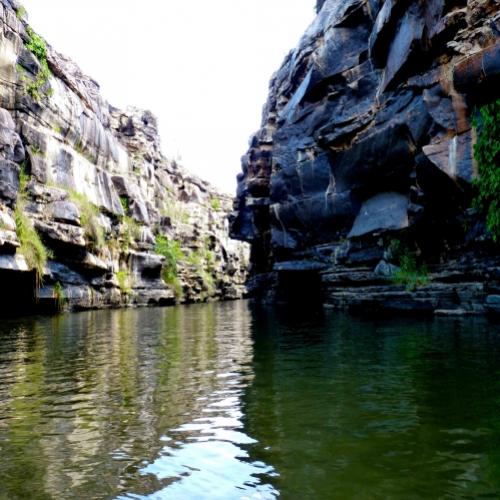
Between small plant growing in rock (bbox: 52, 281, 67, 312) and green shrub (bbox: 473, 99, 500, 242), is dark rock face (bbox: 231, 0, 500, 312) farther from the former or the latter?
small plant growing in rock (bbox: 52, 281, 67, 312)

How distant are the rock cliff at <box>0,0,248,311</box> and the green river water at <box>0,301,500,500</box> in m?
21.4

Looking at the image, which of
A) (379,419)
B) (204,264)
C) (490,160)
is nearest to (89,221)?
(490,160)

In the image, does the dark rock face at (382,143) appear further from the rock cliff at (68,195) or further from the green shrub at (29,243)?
the green shrub at (29,243)

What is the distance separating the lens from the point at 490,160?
17.7m

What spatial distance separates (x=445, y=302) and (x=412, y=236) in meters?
4.33

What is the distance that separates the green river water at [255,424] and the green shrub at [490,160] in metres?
7.47

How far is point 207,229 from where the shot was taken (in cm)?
7962

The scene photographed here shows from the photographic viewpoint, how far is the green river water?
4238 millimetres

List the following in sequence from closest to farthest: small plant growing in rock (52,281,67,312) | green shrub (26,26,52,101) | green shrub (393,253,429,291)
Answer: green shrub (393,253,429,291) < small plant growing in rock (52,281,67,312) < green shrub (26,26,52,101)

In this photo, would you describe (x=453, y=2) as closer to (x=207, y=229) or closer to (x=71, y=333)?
(x=71, y=333)

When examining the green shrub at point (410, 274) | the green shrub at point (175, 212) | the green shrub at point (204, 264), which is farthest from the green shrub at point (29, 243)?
the green shrub at point (175, 212)

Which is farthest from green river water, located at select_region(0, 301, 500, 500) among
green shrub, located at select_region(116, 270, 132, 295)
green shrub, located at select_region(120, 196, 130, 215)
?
green shrub, located at select_region(120, 196, 130, 215)

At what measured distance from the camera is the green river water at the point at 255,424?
424 centimetres

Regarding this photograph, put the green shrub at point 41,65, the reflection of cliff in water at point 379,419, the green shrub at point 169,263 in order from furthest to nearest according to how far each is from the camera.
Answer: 1. the green shrub at point 169,263
2. the green shrub at point 41,65
3. the reflection of cliff in water at point 379,419
